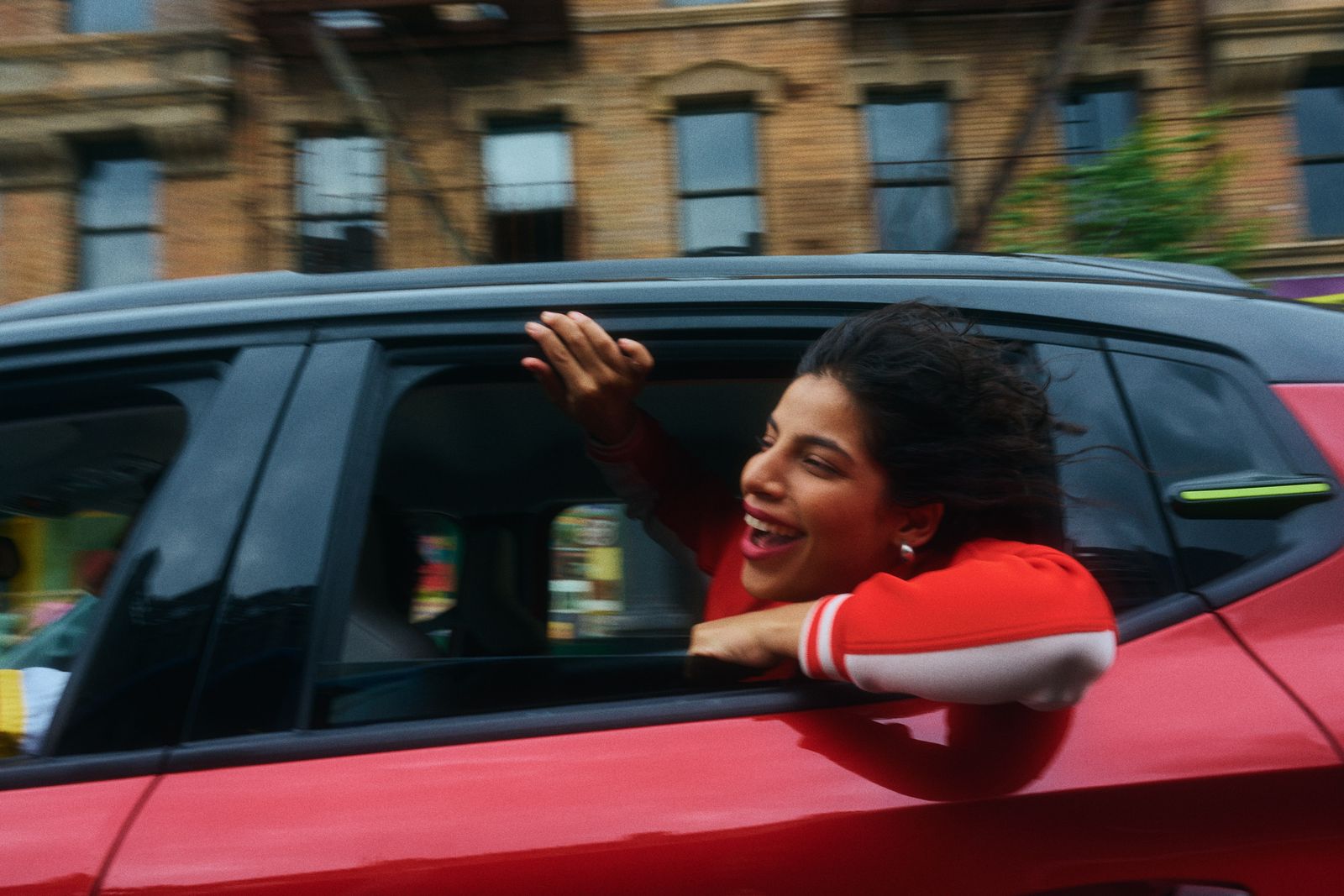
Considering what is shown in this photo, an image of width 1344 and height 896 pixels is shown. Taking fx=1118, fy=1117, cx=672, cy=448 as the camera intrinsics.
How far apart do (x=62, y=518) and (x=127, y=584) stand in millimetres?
781

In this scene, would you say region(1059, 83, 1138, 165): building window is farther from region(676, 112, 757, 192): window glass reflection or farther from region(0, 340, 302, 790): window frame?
region(0, 340, 302, 790): window frame

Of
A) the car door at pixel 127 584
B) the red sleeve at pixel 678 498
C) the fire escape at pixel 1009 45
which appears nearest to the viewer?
the car door at pixel 127 584

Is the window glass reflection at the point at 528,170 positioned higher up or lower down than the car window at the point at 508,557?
higher up

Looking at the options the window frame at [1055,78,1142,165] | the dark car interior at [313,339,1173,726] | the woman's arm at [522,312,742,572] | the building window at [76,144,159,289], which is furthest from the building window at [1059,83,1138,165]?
the woman's arm at [522,312,742,572]

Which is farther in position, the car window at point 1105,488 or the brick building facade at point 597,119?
the brick building facade at point 597,119

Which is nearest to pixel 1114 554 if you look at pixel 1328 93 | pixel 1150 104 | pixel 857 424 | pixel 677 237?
pixel 857 424

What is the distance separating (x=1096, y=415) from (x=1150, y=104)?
31.3 feet

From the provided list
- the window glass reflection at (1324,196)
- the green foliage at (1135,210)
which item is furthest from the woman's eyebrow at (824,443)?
the window glass reflection at (1324,196)

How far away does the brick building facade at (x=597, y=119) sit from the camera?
31.0 ft

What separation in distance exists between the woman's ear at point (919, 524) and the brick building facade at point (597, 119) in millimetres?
8193

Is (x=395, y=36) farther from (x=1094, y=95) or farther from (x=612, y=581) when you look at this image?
(x=612, y=581)

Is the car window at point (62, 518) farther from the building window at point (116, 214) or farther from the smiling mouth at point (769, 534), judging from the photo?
the building window at point (116, 214)

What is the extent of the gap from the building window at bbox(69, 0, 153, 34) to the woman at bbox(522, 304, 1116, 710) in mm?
10848

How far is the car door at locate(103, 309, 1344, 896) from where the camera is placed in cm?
114
